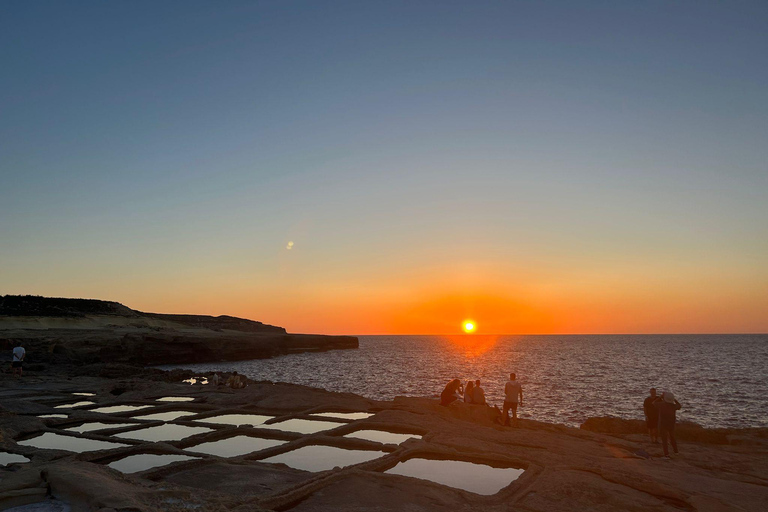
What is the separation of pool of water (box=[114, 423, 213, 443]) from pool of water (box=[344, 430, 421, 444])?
15.5ft

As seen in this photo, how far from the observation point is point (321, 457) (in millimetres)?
12602

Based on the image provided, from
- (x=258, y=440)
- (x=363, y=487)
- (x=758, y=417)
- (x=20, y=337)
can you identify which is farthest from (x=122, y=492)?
(x=20, y=337)

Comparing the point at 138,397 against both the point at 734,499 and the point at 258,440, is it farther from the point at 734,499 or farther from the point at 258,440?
the point at 734,499

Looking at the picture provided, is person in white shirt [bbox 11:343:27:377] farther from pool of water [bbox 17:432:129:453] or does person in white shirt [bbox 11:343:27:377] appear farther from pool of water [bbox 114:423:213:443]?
pool of water [bbox 114:423:213:443]

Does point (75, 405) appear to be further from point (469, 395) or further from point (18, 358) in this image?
point (469, 395)

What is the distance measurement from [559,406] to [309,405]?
75.9ft

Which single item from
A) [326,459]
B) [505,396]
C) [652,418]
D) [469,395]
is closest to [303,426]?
[326,459]

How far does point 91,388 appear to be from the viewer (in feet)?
80.2

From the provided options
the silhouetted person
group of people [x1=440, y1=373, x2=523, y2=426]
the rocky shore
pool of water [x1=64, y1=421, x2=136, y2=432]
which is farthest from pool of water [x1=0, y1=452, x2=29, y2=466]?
the silhouetted person

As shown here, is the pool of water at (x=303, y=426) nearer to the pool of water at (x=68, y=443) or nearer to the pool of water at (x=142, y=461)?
the pool of water at (x=142, y=461)

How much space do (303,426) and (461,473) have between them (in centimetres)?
684

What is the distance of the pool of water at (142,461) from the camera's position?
36.4 ft

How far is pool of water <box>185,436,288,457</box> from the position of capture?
1295 centimetres

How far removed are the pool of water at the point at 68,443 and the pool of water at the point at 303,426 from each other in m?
4.55
